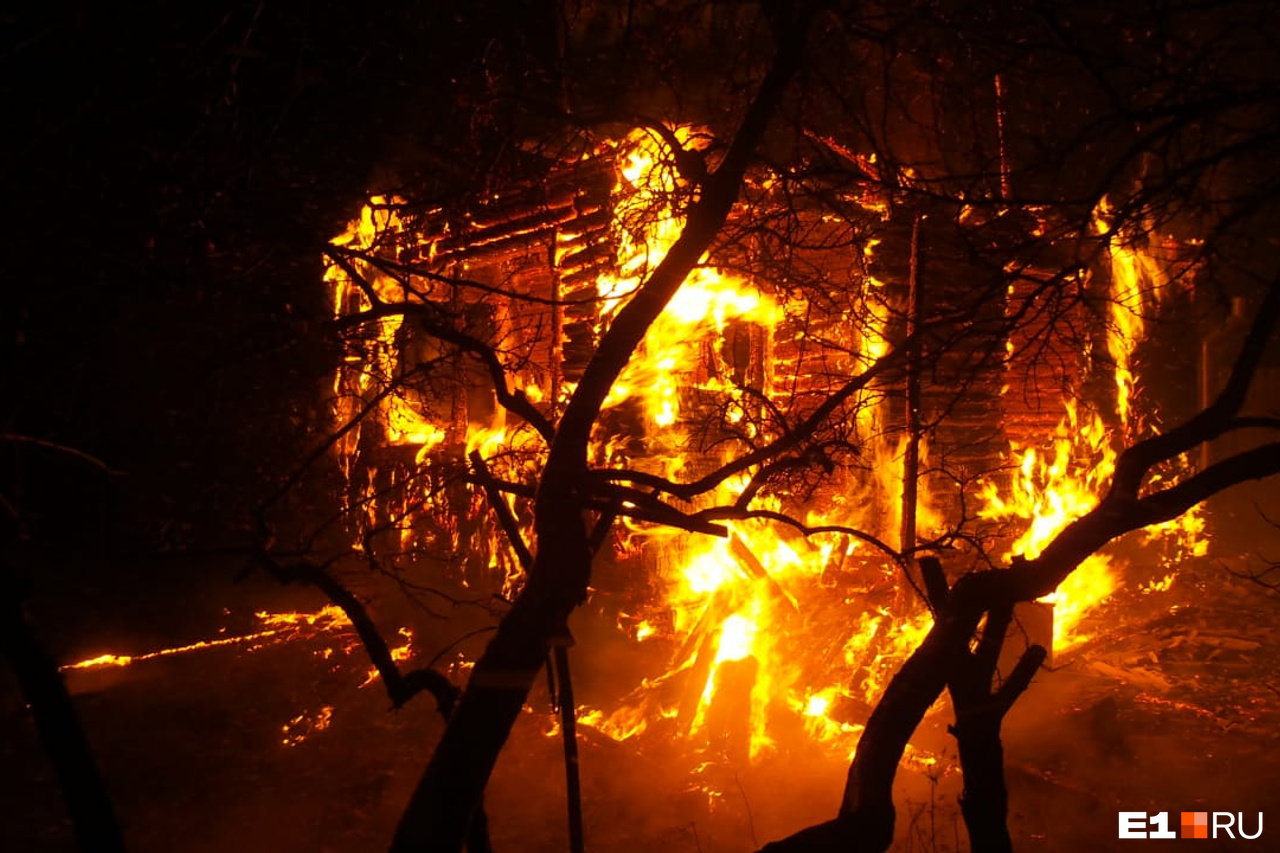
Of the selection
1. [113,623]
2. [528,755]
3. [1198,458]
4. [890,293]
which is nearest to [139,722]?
[113,623]

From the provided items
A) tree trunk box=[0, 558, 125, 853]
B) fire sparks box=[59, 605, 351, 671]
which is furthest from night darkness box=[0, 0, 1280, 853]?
fire sparks box=[59, 605, 351, 671]

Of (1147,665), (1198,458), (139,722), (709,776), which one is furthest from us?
(1198,458)

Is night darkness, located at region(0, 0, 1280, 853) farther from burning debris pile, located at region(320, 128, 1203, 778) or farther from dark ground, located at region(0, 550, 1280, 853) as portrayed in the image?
burning debris pile, located at region(320, 128, 1203, 778)

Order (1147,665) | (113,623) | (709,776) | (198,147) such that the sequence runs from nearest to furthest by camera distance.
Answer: (198,147) < (709,776) < (1147,665) < (113,623)

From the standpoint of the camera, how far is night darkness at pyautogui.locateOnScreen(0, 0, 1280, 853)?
148 inches

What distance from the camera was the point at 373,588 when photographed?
11148 mm

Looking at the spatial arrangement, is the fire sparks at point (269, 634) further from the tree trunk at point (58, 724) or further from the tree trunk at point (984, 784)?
the tree trunk at point (984, 784)

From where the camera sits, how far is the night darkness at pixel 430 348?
377 centimetres

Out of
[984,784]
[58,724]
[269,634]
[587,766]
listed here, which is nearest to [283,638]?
[269,634]

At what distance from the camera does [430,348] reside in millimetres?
11586

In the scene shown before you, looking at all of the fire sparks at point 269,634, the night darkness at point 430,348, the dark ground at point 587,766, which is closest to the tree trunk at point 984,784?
the night darkness at point 430,348

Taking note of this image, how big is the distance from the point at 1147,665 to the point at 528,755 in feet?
23.9

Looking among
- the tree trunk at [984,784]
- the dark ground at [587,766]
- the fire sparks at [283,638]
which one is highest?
the tree trunk at [984,784]

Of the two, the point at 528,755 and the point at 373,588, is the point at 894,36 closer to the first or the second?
the point at 528,755
